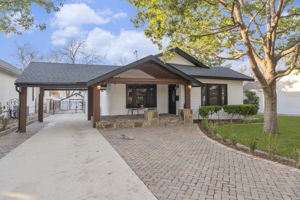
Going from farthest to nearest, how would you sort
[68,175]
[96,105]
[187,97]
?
[187,97] < [96,105] < [68,175]

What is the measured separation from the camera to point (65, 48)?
32.8 meters

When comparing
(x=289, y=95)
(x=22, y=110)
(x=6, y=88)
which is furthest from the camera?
(x=289, y=95)

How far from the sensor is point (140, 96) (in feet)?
42.5

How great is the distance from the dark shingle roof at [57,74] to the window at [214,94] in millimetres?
7978

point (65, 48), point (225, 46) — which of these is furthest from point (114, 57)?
point (225, 46)

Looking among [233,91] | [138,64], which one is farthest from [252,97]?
[138,64]

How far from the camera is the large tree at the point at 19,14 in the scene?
8.43m

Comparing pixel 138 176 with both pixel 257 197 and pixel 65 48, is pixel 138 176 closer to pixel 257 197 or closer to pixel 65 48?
pixel 257 197

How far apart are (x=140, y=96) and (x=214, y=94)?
223 inches

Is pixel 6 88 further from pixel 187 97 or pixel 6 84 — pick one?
pixel 187 97

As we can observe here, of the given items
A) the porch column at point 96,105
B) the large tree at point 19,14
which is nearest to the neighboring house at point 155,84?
the porch column at point 96,105

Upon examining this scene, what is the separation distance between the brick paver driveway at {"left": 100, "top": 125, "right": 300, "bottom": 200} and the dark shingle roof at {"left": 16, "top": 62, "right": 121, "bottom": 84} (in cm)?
632

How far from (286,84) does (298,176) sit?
19.3m

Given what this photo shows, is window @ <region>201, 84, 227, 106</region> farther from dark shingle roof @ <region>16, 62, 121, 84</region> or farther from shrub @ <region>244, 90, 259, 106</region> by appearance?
shrub @ <region>244, 90, 259, 106</region>
